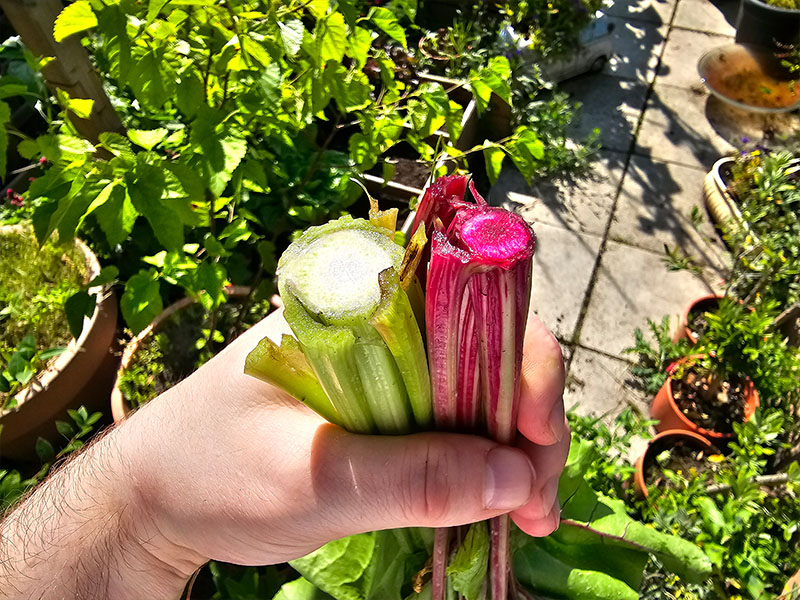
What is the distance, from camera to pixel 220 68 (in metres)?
1.68

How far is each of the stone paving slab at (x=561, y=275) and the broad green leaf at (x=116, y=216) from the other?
2532 mm

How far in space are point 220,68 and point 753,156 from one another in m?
3.61

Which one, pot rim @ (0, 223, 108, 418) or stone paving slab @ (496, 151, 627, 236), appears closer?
pot rim @ (0, 223, 108, 418)

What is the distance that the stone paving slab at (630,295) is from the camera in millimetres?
3537

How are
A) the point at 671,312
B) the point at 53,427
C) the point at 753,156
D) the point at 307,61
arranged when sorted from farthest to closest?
the point at 753,156
the point at 671,312
the point at 53,427
the point at 307,61

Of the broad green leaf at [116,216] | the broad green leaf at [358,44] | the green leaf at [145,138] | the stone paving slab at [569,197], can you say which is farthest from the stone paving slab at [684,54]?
the broad green leaf at [116,216]

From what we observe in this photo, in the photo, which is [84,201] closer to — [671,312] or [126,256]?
[126,256]

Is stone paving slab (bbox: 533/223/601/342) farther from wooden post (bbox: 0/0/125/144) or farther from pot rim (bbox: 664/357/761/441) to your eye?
wooden post (bbox: 0/0/125/144)

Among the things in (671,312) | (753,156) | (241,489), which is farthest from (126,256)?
(753,156)

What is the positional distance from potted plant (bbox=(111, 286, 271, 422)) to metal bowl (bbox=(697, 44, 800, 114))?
4.07 m

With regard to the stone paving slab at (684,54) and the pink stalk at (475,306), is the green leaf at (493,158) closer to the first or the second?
the pink stalk at (475,306)

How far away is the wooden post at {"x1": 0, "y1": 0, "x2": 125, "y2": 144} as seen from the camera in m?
2.15

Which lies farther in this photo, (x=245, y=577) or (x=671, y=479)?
(x=671, y=479)

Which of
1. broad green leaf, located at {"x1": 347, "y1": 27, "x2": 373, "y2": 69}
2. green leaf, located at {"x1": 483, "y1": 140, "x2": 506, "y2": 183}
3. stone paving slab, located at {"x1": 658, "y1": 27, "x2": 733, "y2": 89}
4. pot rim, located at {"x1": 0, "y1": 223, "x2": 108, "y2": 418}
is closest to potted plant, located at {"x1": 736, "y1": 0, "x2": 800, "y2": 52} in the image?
stone paving slab, located at {"x1": 658, "y1": 27, "x2": 733, "y2": 89}
